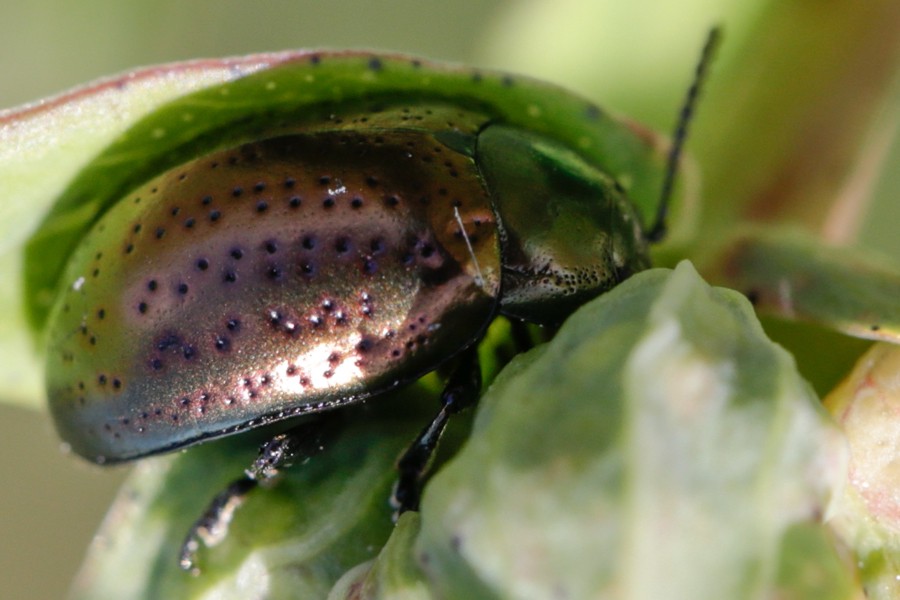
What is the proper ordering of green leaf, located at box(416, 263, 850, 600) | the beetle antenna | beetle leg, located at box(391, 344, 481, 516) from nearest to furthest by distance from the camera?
green leaf, located at box(416, 263, 850, 600) < beetle leg, located at box(391, 344, 481, 516) < the beetle antenna

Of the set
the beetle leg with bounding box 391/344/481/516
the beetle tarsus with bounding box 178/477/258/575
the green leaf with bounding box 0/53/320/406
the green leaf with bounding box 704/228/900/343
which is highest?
the green leaf with bounding box 0/53/320/406

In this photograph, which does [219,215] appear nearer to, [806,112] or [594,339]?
[594,339]

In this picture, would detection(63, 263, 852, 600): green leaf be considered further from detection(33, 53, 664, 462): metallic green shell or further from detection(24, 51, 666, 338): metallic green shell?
detection(24, 51, 666, 338): metallic green shell

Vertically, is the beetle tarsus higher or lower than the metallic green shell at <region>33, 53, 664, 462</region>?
lower

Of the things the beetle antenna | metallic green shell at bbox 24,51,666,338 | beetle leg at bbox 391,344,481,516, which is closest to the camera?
beetle leg at bbox 391,344,481,516

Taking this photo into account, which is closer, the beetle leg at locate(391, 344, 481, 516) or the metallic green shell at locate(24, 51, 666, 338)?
the beetle leg at locate(391, 344, 481, 516)

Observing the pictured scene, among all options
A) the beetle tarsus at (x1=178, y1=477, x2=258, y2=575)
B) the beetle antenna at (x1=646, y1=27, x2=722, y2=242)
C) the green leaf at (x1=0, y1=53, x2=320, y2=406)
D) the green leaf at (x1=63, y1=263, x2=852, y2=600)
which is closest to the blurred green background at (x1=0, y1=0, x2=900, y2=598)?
the beetle antenna at (x1=646, y1=27, x2=722, y2=242)

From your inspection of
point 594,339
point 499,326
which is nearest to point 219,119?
point 499,326

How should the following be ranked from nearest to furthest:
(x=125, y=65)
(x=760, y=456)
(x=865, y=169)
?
(x=760, y=456) < (x=865, y=169) < (x=125, y=65)
